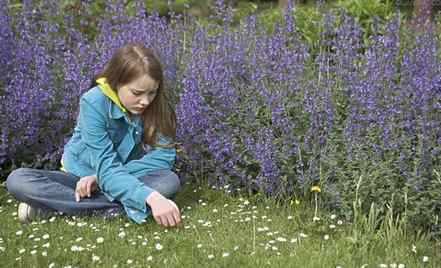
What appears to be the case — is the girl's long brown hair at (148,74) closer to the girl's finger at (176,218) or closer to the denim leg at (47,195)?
the denim leg at (47,195)

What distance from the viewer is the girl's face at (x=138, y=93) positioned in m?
4.02

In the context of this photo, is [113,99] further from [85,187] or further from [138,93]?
[85,187]

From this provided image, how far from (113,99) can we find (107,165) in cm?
36

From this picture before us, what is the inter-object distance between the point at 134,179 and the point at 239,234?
62cm

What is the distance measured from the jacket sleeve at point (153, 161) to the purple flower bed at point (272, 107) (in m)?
0.27

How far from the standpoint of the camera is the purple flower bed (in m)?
4.06

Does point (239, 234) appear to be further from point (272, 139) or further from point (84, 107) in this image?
point (84, 107)

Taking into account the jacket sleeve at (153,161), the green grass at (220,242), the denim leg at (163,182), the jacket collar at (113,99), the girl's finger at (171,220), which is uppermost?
the jacket collar at (113,99)

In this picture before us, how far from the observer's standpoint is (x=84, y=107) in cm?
418

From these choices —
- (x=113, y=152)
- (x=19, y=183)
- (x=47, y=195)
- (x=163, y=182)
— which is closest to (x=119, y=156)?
(x=113, y=152)

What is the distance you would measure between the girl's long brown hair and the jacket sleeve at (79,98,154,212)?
20 cm

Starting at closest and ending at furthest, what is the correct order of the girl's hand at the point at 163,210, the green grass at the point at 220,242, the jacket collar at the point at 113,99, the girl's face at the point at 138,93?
the green grass at the point at 220,242
the girl's hand at the point at 163,210
the girl's face at the point at 138,93
the jacket collar at the point at 113,99

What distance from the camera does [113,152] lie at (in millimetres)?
4168

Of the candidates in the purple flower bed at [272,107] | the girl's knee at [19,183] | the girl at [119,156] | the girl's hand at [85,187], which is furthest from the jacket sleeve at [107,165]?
the purple flower bed at [272,107]
